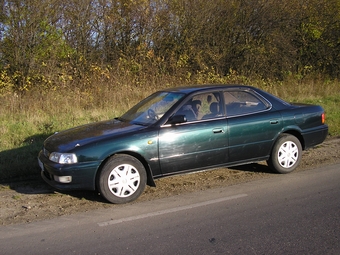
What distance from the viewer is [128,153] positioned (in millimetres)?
5586

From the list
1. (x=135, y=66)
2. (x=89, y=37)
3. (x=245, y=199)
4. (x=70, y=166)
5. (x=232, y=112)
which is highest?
(x=89, y=37)

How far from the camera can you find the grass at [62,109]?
25.1 ft

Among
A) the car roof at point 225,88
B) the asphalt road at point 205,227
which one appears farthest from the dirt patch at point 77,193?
the car roof at point 225,88

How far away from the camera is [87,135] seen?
19.0 ft

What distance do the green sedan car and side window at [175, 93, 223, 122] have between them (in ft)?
0.03

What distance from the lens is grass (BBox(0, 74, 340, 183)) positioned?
25.1ft

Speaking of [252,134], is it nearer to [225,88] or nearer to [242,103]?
[242,103]

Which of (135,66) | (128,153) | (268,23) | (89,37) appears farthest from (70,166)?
(268,23)

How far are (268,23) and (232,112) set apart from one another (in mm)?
14417

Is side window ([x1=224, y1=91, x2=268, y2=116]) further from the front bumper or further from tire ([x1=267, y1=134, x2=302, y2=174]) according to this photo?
the front bumper

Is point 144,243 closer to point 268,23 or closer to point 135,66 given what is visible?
point 135,66

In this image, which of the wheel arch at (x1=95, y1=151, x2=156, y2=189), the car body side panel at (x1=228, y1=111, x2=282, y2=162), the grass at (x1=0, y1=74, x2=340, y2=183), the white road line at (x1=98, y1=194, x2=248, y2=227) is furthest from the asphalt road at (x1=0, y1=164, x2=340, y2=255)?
the grass at (x1=0, y1=74, x2=340, y2=183)

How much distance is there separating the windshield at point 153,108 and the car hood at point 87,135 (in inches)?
8.4

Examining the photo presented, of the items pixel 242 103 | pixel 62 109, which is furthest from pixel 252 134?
pixel 62 109
